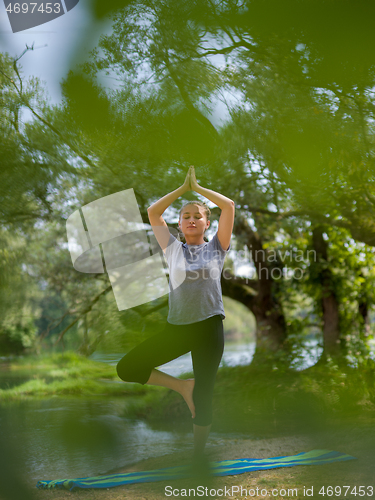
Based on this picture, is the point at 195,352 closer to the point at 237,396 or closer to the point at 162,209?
the point at 162,209

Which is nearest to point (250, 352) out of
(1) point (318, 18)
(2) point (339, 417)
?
(2) point (339, 417)

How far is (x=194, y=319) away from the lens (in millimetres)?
2016

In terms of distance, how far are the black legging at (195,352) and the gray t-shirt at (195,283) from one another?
0.05m

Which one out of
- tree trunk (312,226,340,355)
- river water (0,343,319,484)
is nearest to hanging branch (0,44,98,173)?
river water (0,343,319,484)

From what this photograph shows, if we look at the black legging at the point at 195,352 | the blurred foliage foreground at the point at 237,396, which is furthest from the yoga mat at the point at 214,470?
the blurred foliage foreground at the point at 237,396

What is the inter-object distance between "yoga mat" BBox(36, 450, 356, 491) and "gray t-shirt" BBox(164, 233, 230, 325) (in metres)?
0.86

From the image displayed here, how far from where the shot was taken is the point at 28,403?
2.98 metres

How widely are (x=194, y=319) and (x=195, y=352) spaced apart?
0.16 metres

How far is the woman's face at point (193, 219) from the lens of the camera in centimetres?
210

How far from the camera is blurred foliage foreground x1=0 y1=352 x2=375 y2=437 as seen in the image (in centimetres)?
304

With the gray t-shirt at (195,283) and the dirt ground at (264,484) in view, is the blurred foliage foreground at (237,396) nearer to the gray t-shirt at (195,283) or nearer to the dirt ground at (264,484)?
the dirt ground at (264,484)

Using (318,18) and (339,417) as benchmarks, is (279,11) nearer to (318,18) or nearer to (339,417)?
(318,18)

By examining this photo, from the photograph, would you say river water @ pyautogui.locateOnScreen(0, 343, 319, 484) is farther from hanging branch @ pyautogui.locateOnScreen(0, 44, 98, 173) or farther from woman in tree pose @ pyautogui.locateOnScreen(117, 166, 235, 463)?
hanging branch @ pyautogui.locateOnScreen(0, 44, 98, 173)

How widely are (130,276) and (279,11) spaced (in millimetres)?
2122
